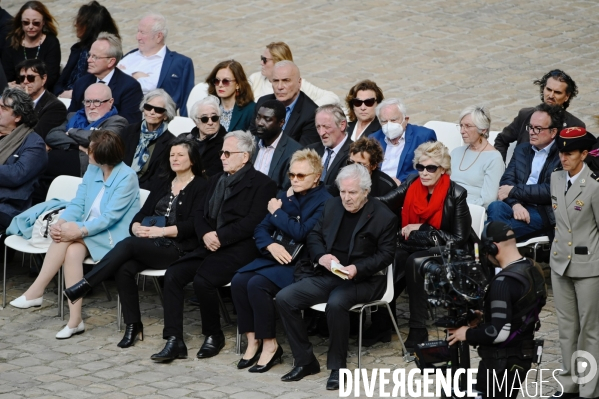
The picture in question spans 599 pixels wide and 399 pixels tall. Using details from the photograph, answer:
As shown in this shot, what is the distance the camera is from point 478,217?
9.74 metres

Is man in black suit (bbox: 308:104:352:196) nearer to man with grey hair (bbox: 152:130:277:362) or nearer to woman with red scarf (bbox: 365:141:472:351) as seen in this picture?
man with grey hair (bbox: 152:130:277:362)

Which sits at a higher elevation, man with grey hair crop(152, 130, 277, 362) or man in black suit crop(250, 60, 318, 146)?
man in black suit crop(250, 60, 318, 146)

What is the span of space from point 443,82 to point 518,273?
333 inches

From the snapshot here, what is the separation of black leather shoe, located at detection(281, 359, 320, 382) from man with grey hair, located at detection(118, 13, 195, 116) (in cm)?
441

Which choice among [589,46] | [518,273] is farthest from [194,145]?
[589,46]

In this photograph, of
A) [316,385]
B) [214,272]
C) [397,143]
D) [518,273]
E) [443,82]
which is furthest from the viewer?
[443,82]

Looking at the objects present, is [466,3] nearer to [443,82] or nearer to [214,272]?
[443,82]

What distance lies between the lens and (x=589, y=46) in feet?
53.6

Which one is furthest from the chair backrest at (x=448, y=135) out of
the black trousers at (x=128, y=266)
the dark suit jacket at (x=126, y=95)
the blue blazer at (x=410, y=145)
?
the black trousers at (x=128, y=266)

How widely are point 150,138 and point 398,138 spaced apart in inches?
94.1

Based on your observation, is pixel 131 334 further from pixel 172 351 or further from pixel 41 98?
pixel 41 98

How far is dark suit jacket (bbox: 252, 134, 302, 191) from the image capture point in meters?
10.3

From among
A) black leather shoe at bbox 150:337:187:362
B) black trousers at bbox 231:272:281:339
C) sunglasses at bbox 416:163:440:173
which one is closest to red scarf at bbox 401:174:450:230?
sunglasses at bbox 416:163:440:173

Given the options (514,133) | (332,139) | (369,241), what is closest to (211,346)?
(369,241)
